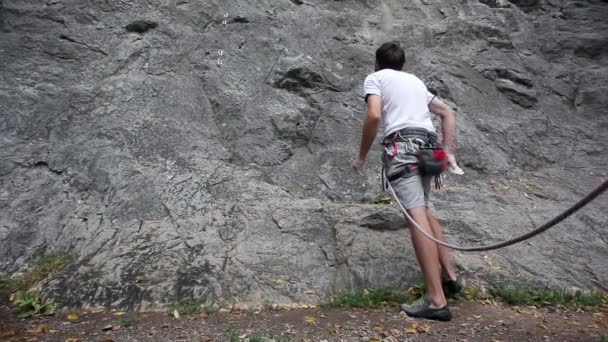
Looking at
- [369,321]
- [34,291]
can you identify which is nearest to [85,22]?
[34,291]

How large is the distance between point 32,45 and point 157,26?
1.67 metres

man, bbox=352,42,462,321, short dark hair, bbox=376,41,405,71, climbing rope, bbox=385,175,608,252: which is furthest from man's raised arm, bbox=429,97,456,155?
climbing rope, bbox=385,175,608,252

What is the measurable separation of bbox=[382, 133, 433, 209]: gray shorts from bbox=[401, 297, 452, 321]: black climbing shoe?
0.72 m

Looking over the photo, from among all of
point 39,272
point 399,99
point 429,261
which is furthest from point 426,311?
point 39,272

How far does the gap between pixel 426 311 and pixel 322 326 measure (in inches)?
30.4

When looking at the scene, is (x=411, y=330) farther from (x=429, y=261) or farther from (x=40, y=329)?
(x=40, y=329)

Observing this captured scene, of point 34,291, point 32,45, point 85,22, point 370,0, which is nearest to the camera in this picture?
point 34,291

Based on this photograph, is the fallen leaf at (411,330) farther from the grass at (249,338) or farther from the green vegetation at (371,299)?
the grass at (249,338)

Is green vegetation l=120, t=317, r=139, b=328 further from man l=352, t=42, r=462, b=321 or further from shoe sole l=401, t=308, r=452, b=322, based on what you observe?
shoe sole l=401, t=308, r=452, b=322

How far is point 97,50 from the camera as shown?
21.9ft

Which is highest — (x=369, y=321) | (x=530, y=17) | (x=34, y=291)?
(x=530, y=17)

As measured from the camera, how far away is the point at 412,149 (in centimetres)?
367

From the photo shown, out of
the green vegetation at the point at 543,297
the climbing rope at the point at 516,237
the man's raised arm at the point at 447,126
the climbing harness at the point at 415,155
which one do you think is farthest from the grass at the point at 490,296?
the man's raised arm at the point at 447,126

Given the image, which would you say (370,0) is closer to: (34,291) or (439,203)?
(439,203)
